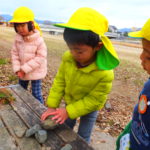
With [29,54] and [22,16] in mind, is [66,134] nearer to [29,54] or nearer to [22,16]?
[29,54]

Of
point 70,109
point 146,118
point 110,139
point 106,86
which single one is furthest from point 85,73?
point 110,139

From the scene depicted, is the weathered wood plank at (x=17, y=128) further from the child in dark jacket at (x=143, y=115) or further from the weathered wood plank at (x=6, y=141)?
the child in dark jacket at (x=143, y=115)

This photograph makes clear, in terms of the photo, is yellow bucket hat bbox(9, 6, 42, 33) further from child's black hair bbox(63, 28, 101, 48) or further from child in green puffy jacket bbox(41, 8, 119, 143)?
child's black hair bbox(63, 28, 101, 48)

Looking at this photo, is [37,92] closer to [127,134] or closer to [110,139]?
[110,139]

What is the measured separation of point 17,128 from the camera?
2.03m

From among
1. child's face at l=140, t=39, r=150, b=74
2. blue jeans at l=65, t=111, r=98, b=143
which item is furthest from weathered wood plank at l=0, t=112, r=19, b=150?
child's face at l=140, t=39, r=150, b=74

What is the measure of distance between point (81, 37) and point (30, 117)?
Result: 107 centimetres

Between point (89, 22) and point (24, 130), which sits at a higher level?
point (89, 22)

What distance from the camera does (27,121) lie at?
7.06ft

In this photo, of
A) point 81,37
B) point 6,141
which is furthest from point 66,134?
point 81,37

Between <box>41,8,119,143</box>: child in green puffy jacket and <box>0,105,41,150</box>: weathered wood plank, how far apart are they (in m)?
0.25

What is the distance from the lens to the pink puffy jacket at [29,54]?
336 cm

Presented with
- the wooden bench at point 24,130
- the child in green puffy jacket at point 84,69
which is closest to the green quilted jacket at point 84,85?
the child in green puffy jacket at point 84,69

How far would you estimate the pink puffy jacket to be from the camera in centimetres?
336
